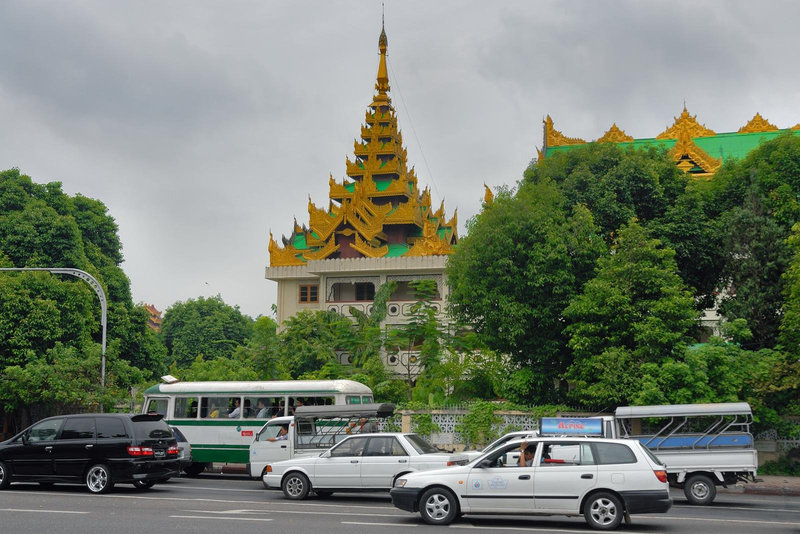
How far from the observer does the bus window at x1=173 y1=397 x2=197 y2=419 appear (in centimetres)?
2288

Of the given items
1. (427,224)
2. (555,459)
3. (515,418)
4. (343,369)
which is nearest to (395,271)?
(427,224)

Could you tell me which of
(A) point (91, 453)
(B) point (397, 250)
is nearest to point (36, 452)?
(A) point (91, 453)

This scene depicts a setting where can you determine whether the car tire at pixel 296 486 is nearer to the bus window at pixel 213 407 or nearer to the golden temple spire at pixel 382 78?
the bus window at pixel 213 407

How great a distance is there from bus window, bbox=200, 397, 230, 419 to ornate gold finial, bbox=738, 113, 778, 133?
31.1 metres

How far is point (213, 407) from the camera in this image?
22672 mm

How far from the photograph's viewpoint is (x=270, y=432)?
1934 cm

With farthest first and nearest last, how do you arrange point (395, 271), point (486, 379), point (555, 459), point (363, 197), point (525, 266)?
point (363, 197), point (395, 271), point (486, 379), point (525, 266), point (555, 459)

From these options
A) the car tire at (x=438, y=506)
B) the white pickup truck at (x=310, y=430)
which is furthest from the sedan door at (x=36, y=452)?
the car tire at (x=438, y=506)

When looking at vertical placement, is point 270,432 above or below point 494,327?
below

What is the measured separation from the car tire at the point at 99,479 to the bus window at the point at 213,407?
6188 mm

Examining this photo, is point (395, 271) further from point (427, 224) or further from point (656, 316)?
point (656, 316)

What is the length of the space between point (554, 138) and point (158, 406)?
26632mm

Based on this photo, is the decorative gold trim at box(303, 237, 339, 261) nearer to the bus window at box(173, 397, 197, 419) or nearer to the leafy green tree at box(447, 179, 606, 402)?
the leafy green tree at box(447, 179, 606, 402)

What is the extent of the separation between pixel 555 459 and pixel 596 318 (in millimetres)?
12081
